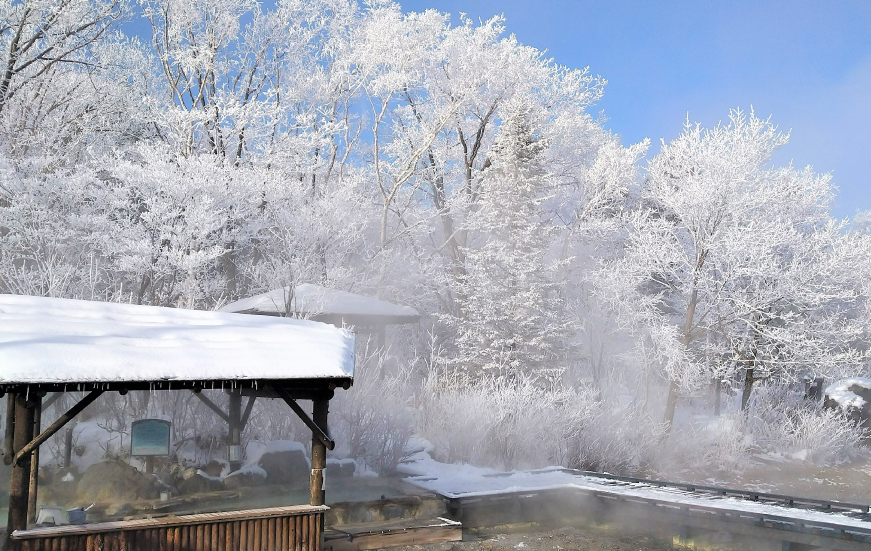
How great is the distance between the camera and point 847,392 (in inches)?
859

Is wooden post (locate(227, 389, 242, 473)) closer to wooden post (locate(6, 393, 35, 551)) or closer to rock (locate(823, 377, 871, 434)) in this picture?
wooden post (locate(6, 393, 35, 551))

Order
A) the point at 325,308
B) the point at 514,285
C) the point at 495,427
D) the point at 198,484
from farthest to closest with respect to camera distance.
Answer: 1. the point at 514,285
2. the point at 325,308
3. the point at 495,427
4. the point at 198,484

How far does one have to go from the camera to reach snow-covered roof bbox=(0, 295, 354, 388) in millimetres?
7023

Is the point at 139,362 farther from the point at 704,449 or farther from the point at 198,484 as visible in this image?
the point at 704,449

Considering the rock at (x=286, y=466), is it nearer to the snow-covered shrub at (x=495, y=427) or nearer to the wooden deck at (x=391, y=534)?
the wooden deck at (x=391, y=534)

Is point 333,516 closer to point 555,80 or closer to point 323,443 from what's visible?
point 323,443

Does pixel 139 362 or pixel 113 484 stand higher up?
pixel 139 362

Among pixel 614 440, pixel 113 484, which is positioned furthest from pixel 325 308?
pixel 113 484

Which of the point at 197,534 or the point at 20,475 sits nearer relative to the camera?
the point at 20,475

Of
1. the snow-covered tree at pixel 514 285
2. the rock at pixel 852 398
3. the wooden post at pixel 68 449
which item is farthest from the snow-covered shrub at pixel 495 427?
the rock at pixel 852 398

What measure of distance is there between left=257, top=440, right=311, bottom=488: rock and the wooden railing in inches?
166

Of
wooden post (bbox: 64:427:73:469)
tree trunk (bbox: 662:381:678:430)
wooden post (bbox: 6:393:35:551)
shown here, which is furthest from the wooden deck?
tree trunk (bbox: 662:381:678:430)

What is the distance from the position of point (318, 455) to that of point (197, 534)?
5.28 feet

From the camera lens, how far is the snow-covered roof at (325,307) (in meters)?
18.8
